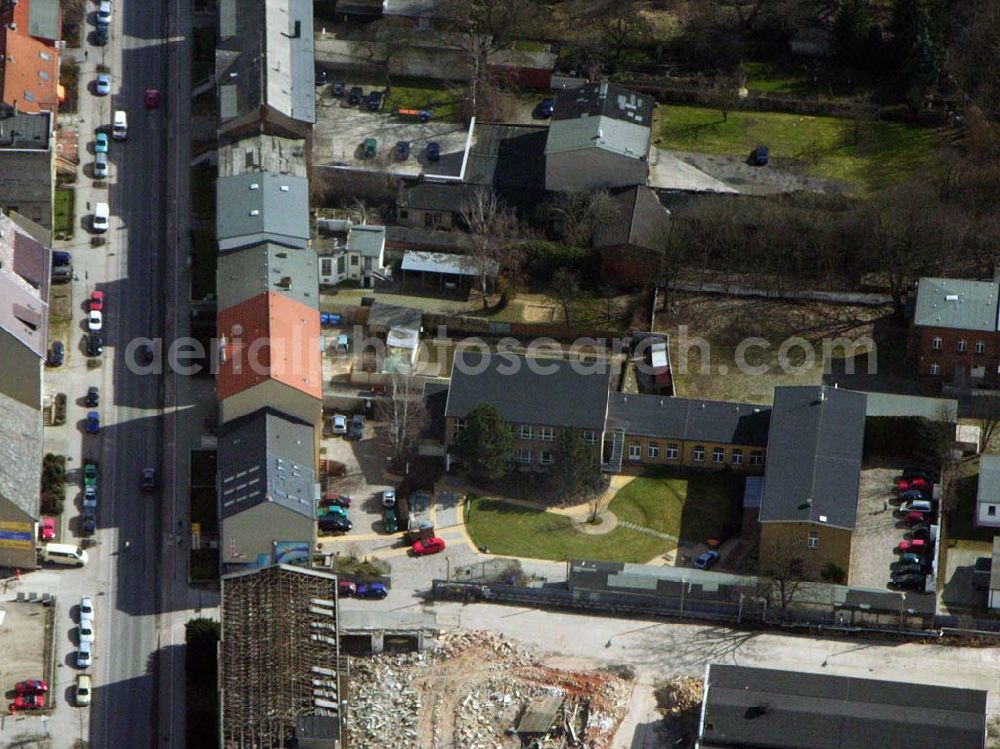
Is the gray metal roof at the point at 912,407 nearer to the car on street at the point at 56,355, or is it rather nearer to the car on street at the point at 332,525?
the car on street at the point at 332,525

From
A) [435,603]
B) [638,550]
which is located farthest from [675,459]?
[435,603]

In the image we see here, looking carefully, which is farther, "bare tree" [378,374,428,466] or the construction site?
"bare tree" [378,374,428,466]

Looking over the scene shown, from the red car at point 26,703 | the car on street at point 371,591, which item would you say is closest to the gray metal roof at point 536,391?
the car on street at point 371,591

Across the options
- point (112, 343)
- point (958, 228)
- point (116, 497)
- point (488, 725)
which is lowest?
point (488, 725)

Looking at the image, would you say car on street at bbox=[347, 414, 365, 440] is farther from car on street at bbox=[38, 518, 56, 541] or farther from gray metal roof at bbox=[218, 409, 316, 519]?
car on street at bbox=[38, 518, 56, 541]

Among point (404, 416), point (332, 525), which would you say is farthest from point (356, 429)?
point (332, 525)

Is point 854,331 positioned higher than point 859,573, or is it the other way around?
point 854,331

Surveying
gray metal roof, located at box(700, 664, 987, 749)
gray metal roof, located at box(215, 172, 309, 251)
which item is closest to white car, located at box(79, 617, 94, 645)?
gray metal roof, located at box(215, 172, 309, 251)

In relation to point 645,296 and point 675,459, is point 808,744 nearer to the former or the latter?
point 675,459
